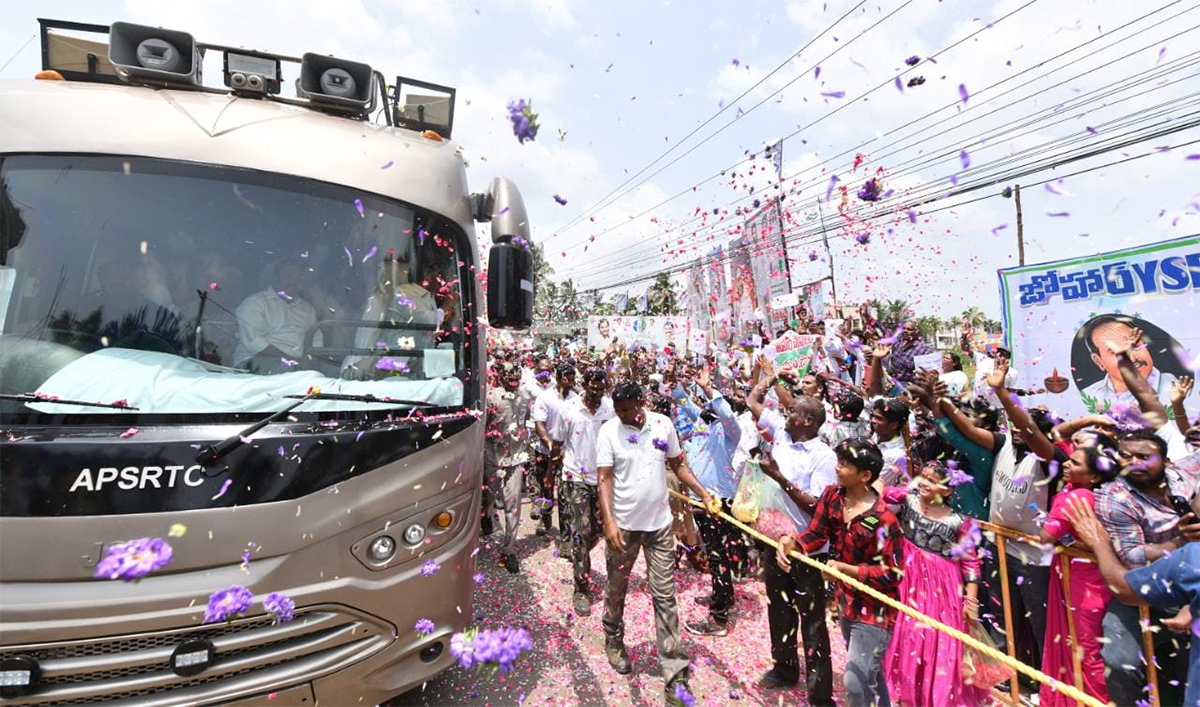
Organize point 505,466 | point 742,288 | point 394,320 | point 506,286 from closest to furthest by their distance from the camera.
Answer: point 394,320 → point 506,286 → point 505,466 → point 742,288

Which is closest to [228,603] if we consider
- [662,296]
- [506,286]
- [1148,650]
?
[506,286]

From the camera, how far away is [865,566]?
10.4 ft

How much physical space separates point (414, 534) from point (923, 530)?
2.90 metres

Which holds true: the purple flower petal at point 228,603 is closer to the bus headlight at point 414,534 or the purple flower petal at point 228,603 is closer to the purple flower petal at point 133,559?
the purple flower petal at point 133,559

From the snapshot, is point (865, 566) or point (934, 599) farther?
point (934, 599)

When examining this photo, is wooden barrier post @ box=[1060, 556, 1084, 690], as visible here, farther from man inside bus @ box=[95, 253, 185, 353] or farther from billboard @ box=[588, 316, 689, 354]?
billboard @ box=[588, 316, 689, 354]

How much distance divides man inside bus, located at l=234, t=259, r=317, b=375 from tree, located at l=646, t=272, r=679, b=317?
39647 mm

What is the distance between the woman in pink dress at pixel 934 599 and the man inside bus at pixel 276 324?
11.2 feet

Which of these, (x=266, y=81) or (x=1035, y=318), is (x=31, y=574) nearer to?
(x=266, y=81)

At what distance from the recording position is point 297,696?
2734 mm

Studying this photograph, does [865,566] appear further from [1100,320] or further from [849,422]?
[1100,320]

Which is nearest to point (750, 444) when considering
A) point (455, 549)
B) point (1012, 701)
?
point (1012, 701)

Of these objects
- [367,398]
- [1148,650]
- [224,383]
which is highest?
[224,383]

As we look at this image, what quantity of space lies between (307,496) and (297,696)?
3.06ft
